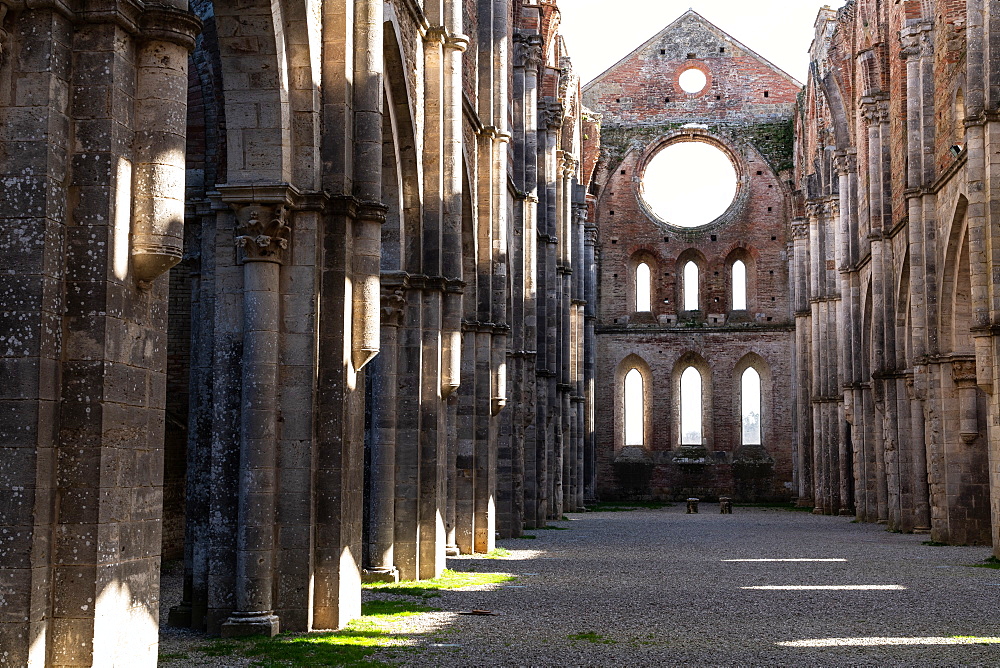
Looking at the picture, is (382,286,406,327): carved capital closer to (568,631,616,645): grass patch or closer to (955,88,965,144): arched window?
(568,631,616,645): grass patch

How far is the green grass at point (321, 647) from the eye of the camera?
927cm

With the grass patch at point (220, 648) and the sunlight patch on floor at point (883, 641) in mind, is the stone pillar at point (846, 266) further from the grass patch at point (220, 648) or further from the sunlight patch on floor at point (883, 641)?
the grass patch at point (220, 648)

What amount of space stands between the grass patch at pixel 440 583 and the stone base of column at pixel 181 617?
3.56 meters

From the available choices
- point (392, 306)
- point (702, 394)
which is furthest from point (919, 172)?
point (702, 394)

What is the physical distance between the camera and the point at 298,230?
35.8ft

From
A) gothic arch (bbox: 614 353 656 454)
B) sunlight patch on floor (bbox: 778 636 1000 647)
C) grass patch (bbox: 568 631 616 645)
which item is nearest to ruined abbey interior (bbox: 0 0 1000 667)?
gothic arch (bbox: 614 353 656 454)

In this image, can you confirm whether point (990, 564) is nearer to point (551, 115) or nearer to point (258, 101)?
point (258, 101)

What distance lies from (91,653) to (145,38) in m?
3.25

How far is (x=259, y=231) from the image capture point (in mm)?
10602

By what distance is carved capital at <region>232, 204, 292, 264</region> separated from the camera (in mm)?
10570

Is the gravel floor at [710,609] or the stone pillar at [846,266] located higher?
the stone pillar at [846,266]

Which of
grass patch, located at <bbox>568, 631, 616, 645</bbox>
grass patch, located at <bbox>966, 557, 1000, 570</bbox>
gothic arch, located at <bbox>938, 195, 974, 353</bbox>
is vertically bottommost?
grass patch, located at <bbox>966, 557, 1000, 570</bbox>

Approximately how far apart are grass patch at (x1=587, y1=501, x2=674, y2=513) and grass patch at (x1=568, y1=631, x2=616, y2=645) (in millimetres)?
28314

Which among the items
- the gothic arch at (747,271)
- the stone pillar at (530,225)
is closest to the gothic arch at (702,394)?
the gothic arch at (747,271)
